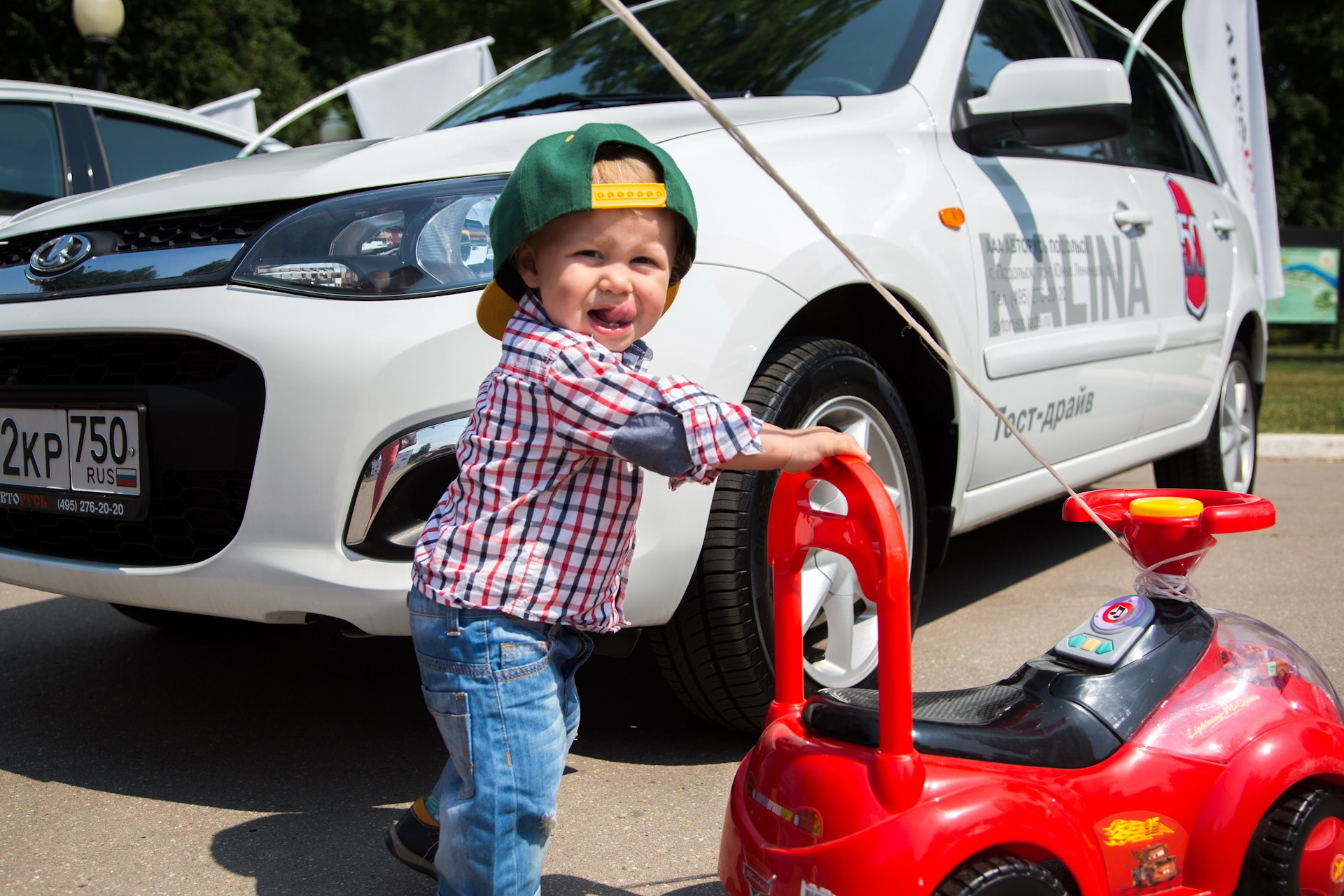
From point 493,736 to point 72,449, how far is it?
1.04m

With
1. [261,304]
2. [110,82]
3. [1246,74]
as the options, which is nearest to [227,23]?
[110,82]

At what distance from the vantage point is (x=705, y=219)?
1882mm

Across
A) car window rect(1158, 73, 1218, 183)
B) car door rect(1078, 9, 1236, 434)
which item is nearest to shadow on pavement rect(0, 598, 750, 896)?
car door rect(1078, 9, 1236, 434)

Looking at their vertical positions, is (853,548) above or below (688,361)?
below

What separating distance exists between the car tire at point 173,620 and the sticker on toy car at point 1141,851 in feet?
7.10

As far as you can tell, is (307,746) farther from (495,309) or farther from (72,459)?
(495,309)

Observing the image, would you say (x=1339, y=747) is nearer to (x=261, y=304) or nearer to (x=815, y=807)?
(x=815, y=807)

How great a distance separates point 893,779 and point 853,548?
26cm

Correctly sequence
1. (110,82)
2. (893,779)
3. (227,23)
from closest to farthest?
(893,779), (110,82), (227,23)

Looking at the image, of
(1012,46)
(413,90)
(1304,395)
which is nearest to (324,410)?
(1012,46)

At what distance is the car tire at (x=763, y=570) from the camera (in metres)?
1.93

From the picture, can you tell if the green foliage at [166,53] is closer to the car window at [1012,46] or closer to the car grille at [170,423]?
the car window at [1012,46]

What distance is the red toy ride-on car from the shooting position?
1249mm

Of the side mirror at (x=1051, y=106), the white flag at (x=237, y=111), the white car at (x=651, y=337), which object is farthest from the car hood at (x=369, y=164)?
the white flag at (x=237, y=111)
